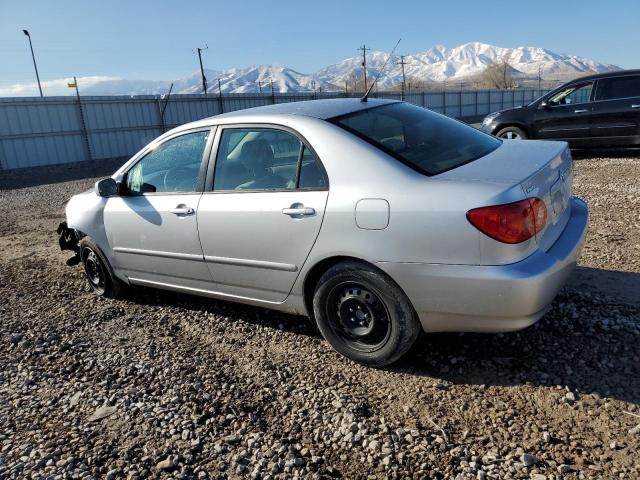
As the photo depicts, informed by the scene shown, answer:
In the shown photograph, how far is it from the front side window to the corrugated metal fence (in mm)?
17389

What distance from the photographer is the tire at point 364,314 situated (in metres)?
2.93

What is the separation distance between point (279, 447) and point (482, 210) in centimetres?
157

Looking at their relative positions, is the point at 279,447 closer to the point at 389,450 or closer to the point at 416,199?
the point at 389,450

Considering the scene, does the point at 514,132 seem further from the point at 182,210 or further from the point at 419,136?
the point at 182,210

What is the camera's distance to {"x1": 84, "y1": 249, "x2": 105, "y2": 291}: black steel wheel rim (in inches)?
189

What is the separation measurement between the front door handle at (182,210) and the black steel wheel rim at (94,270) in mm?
1403

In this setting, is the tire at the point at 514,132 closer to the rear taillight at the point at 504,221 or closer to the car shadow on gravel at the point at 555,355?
the car shadow on gravel at the point at 555,355

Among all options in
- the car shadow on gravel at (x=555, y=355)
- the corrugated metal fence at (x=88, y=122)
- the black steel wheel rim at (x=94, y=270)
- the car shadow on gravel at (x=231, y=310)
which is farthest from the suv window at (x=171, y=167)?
the corrugated metal fence at (x=88, y=122)

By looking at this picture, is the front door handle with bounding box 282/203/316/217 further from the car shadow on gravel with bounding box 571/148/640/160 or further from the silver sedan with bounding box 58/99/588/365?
the car shadow on gravel with bounding box 571/148/640/160

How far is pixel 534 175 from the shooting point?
2.78 meters

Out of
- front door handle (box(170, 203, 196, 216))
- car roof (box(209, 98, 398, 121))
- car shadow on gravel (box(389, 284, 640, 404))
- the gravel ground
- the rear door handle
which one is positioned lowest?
the gravel ground

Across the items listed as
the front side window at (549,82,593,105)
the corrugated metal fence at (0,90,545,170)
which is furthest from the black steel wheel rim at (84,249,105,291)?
the corrugated metal fence at (0,90,545,170)

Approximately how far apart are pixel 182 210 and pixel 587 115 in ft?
29.3

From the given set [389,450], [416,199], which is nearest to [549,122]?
[416,199]
